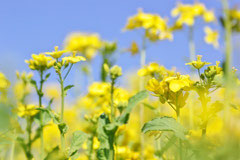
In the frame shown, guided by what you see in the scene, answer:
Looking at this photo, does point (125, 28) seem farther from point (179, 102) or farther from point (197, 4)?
point (179, 102)

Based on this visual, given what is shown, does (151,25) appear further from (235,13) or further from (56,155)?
(56,155)

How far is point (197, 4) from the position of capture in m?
4.62

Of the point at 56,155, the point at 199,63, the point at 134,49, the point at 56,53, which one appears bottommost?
the point at 56,155

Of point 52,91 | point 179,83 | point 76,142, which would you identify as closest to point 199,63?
point 179,83

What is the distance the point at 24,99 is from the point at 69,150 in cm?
97

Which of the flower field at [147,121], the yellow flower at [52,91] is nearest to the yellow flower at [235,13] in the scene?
the flower field at [147,121]

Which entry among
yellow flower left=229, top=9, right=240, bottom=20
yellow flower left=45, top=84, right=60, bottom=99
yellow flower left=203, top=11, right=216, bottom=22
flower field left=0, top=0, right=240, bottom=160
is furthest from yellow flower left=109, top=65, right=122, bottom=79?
yellow flower left=45, top=84, right=60, bottom=99

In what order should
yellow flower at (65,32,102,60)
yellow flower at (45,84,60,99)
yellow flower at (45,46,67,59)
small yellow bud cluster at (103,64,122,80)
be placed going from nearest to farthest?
yellow flower at (45,46,67,59) < small yellow bud cluster at (103,64,122,80) < yellow flower at (65,32,102,60) < yellow flower at (45,84,60,99)

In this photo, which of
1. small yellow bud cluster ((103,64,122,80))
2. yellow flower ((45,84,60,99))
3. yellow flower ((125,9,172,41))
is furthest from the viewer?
yellow flower ((45,84,60,99))

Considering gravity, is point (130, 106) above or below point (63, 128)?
above

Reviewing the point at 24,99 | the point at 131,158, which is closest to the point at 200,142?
the point at 131,158

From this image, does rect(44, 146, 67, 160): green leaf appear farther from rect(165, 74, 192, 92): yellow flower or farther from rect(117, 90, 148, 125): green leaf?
rect(165, 74, 192, 92): yellow flower

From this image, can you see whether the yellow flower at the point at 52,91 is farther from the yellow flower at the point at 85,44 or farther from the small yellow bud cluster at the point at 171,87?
the small yellow bud cluster at the point at 171,87

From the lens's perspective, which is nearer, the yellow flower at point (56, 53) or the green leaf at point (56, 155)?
the green leaf at point (56, 155)
